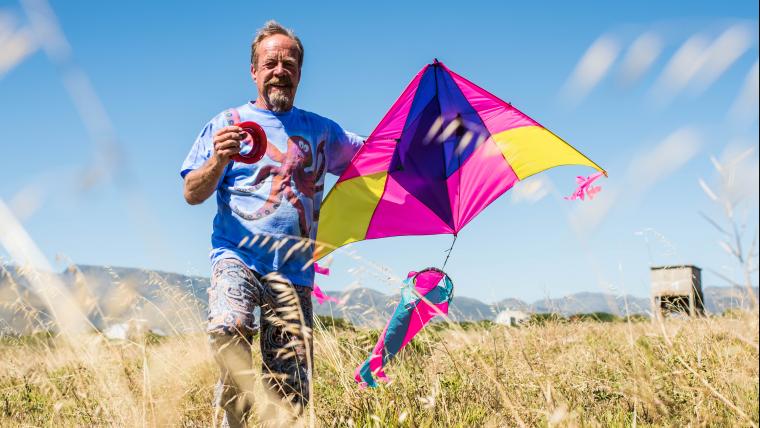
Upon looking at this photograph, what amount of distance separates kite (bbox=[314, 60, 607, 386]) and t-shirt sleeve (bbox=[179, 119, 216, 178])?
935 millimetres

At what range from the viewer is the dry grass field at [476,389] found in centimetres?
251

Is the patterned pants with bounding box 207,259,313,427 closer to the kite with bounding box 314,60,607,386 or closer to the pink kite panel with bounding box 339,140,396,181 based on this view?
the kite with bounding box 314,60,607,386

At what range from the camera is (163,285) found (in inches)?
158

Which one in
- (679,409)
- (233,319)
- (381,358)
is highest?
(233,319)

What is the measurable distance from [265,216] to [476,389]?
1461 mm

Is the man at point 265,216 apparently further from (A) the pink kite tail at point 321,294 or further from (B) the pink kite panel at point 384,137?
(A) the pink kite tail at point 321,294

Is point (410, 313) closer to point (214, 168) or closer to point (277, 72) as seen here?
point (214, 168)

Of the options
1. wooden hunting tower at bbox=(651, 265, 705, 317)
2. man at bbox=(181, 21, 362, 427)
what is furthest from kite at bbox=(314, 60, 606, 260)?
wooden hunting tower at bbox=(651, 265, 705, 317)

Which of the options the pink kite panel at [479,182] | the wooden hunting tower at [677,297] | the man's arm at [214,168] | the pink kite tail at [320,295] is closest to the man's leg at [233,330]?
the man's arm at [214,168]

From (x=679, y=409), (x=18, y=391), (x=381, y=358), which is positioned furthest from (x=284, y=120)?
(x=18, y=391)

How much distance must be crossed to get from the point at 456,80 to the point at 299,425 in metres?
2.70

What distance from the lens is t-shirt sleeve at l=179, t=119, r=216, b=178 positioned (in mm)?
3547

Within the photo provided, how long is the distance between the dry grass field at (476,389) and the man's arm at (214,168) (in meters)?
0.89

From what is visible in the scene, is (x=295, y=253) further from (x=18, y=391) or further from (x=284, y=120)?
(x=18, y=391)
